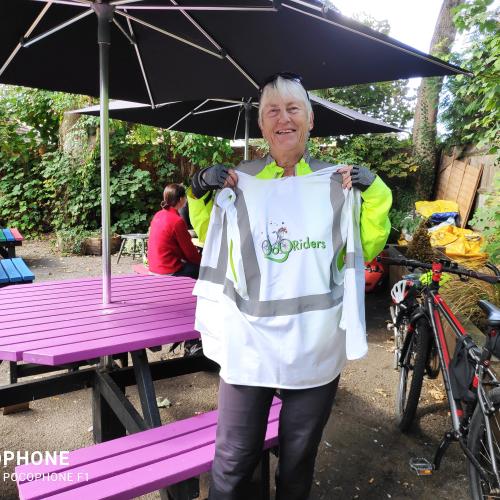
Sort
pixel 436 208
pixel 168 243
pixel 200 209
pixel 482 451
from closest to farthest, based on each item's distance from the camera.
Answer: pixel 200 209, pixel 482 451, pixel 168 243, pixel 436 208

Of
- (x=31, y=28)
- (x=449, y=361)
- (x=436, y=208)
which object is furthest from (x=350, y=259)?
(x=436, y=208)

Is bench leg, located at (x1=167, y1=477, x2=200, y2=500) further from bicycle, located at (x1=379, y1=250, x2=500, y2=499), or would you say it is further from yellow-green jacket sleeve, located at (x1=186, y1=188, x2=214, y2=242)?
bicycle, located at (x1=379, y1=250, x2=500, y2=499)

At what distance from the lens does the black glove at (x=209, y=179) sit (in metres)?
1.61

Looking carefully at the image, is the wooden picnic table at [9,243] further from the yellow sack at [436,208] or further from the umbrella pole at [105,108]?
the yellow sack at [436,208]

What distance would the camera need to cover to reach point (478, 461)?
2.11 metres

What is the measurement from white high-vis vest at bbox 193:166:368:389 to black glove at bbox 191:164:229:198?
94 millimetres

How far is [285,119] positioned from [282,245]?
48 cm

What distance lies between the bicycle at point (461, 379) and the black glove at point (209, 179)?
143 cm

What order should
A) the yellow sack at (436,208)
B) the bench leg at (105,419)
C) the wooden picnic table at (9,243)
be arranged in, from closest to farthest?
the bench leg at (105,419) < the wooden picnic table at (9,243) < the yellow sack at (436,208)

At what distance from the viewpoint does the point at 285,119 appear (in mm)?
1601

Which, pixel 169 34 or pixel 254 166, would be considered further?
pixel 169 34

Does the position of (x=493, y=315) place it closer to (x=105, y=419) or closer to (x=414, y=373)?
(x=414, y=373)

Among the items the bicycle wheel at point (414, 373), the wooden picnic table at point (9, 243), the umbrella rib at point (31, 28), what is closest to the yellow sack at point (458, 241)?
the bicycle wheel at point (414, 373)

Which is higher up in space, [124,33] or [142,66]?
[124,33]
